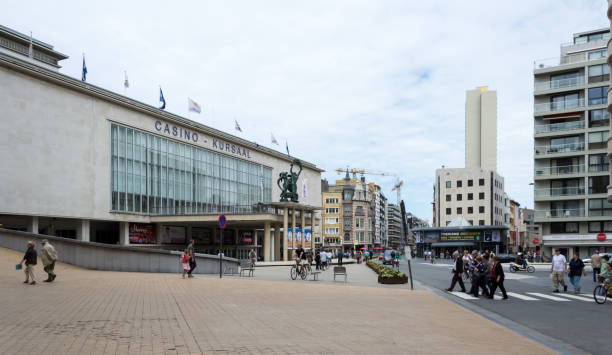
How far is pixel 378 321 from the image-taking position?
39.4 feet

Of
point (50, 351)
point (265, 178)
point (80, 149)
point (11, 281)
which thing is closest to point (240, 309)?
point (50, 351)

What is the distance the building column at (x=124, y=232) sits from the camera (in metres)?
52.8

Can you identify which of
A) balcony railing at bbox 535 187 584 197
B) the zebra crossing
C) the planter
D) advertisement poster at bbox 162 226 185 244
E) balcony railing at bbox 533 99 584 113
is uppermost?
balcony railing at bbox 533 99 584 113

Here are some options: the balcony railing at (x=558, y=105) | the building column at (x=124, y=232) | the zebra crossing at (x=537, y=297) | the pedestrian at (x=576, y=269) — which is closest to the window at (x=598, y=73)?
the balcony railing at (x=558, y=105)

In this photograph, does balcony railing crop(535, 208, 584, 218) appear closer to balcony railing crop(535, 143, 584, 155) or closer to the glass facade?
balcony railing crop(535, 143, 584, 155)

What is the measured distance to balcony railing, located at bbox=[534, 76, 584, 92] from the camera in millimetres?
60838

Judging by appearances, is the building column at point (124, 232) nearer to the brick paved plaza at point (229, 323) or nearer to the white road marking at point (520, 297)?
the brick paved plaza at point (229, 323)

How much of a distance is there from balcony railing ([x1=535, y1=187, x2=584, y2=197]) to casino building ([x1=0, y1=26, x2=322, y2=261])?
2827 centimetres

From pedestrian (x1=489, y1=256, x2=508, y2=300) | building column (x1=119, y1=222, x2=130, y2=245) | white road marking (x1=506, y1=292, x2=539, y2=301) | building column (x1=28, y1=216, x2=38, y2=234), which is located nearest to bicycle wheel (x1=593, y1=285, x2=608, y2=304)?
white road marking (x1=506, y1=292, x2=539, y2=301)

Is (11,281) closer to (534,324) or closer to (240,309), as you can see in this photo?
(240,309)

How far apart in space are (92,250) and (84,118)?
78.8 ft

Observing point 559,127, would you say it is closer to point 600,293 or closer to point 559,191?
point 559,191

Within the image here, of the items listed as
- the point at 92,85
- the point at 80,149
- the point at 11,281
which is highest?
the point at 92,85

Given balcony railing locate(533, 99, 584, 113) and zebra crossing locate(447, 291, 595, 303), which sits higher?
balcony railing locate(533, 99, 584, 113)
